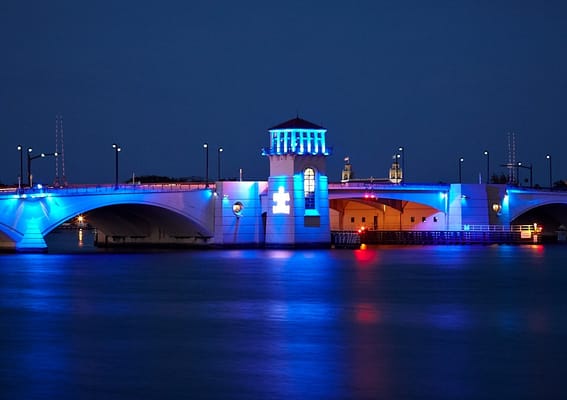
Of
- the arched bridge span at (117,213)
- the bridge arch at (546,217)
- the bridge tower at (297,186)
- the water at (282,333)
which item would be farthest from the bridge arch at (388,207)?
the water at (282,333)

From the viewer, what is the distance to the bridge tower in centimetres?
10275

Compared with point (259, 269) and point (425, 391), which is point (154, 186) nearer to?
Answer: point (259, 269)

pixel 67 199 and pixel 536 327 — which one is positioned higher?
pixel 67 199

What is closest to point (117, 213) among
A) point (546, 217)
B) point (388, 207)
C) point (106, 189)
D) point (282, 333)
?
point (106, 189)

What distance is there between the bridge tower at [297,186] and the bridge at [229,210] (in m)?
0.22

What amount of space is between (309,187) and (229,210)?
6.60m

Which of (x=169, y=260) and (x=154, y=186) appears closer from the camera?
(x=169, y=260)

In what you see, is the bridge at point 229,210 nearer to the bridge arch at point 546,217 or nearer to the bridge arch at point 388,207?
the bridge arch at point 388,207

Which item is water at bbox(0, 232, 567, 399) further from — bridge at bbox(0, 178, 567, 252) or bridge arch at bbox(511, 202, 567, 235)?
bridge arch at bbox(511, 202, 567, 235)

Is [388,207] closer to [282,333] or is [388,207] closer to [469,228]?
[469,228]

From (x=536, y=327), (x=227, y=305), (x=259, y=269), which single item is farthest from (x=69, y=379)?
(x=259, y=269)

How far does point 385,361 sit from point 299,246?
230ft

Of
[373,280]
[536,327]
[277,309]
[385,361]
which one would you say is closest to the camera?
[385,361]

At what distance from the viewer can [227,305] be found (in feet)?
168
